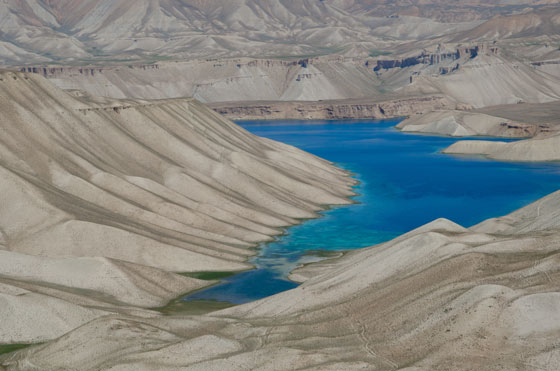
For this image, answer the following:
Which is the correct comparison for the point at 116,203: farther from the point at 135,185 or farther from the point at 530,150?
the point at 530,150

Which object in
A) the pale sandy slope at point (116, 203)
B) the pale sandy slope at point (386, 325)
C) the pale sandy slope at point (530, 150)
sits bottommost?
the pale sandy slope at point (386, 325)

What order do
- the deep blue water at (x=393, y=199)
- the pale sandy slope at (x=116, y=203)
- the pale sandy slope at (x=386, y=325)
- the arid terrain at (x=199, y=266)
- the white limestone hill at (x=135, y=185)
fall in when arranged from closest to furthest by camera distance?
the pale sandy slope at (x=386, y=325)
the arid terrain at (x=199, y=266)
the pale sandy slope at (x=116, y=203)
the white limestone hill at (x=135, y=185)
the deep blue water at (x=393, y=199)

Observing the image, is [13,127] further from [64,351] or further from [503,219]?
[503,219]

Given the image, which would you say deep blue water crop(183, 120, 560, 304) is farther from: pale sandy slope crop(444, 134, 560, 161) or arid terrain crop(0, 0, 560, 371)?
pale sandy slope crop(444, 134, 560, 161)

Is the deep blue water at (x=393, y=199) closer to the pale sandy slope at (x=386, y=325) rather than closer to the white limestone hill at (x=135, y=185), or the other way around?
the white limestone hill at (x=135, y=185)

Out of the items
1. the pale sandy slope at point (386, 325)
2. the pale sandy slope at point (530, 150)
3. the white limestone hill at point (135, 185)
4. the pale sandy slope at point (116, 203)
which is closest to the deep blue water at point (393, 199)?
the pale sandy slope at point (116, 203)

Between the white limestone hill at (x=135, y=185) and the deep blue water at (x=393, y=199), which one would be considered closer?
the white limestone hill at (x=135, y=185)
